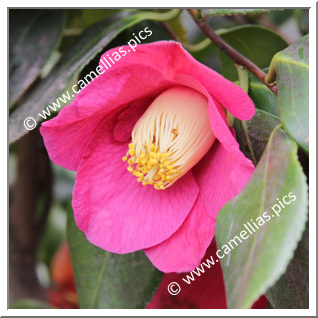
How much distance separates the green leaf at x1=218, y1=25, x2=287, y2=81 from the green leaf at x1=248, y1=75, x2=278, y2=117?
1.0 inches

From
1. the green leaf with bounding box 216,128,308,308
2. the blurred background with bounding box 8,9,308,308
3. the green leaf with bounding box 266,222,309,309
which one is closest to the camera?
the green leaf with bounding box 216,128,308,308

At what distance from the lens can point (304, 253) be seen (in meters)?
0.48

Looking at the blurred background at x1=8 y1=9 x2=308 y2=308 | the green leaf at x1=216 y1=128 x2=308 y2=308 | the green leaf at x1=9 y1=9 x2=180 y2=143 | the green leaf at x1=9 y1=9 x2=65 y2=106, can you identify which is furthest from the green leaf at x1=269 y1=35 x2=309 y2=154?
the green leaf at x1=9 y1=9 x2=65 y2=106

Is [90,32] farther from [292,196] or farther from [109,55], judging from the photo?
[292,196]

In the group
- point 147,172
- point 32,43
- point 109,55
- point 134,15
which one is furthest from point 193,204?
point 32,43

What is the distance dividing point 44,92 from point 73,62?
6cm

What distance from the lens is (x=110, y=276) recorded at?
0.65 meters

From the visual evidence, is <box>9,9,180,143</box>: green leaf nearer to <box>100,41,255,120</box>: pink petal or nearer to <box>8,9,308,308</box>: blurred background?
<box>8,9,308,308</box>: blurred background

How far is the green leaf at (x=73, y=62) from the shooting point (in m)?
0.63

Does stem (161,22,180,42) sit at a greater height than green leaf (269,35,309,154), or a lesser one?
greater

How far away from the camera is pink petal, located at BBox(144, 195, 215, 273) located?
0.50 meters

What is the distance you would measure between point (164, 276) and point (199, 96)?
9.7 inches

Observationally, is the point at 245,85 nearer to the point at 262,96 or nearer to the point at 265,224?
the point at 262,96

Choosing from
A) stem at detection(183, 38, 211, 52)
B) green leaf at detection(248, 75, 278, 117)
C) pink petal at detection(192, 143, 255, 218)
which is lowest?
pink petal at detection(192, 143, 255, 218)
